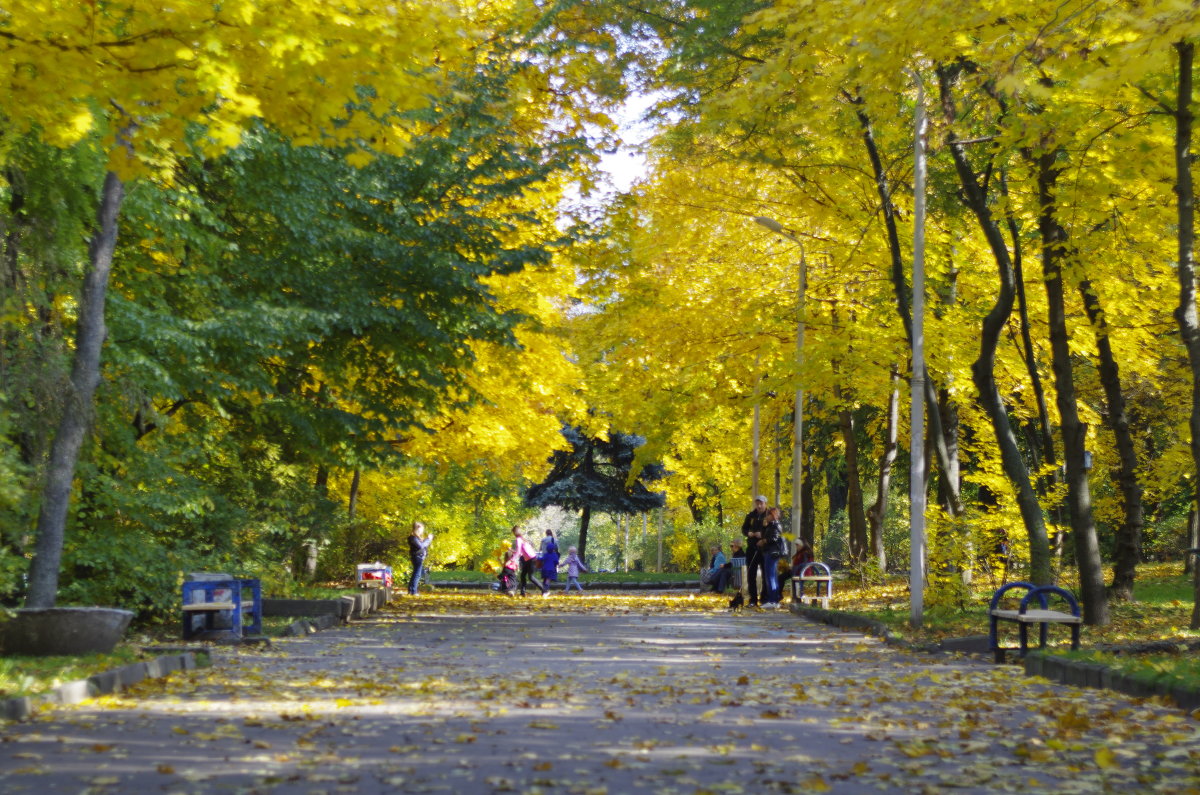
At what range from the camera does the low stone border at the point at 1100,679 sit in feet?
29.2

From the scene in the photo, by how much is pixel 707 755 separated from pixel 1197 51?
10.3m

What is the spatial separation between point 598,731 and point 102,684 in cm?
382

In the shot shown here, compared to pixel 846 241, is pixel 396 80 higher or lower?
lower

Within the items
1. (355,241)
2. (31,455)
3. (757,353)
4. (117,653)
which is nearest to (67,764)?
(117,653)

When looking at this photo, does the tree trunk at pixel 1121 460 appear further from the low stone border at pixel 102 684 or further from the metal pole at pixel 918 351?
the low stone border at pixel 102 684

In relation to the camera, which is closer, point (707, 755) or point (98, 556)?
point (707, 755)

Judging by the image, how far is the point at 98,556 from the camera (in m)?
13.8

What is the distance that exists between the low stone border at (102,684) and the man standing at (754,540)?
1299 cm

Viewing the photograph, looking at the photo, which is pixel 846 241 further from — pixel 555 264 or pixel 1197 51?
pixel 1197 51

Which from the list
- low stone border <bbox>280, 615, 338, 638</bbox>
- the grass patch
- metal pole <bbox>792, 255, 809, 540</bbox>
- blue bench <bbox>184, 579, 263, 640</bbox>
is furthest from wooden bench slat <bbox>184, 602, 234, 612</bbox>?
metal pole <bbox>792, 255, 809, 540</bbox>


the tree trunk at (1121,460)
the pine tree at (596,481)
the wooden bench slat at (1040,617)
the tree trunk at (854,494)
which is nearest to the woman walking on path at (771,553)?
the tree trunk at (854,494)

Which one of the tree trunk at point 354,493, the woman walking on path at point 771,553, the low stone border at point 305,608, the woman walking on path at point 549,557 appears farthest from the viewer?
the woman walking on path at point 549,557

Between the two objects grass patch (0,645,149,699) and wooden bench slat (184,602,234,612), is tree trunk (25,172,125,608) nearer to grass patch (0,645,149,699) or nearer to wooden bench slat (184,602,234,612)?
grass patch (0,645,149,699)

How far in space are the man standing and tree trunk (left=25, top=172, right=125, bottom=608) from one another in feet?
42.0
